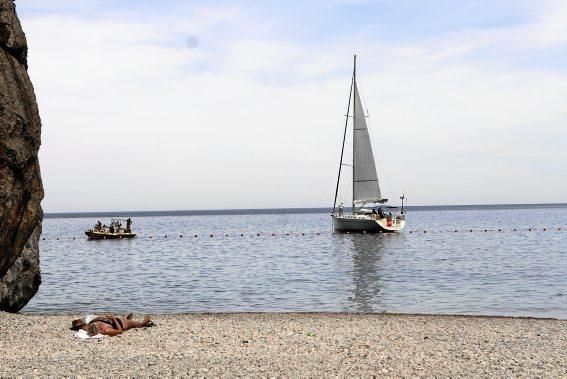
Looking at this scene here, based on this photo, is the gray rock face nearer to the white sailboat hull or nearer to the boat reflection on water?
the boat reflection on water

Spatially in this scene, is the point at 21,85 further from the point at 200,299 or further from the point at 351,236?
the point at 351,236

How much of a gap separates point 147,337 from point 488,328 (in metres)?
10.2

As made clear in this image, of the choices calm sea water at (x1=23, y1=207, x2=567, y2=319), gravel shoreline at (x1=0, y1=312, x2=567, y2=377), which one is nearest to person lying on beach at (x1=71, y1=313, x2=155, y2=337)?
gravel shoreline at (x1=0, y1=312, x2=567, y2=377)

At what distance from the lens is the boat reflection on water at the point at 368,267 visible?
2762cm

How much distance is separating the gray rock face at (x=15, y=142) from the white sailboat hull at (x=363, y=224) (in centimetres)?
6744

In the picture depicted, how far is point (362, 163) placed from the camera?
3076 inches

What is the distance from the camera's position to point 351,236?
82.3 metres

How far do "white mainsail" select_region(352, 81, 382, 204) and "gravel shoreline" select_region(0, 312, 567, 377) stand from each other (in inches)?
2240

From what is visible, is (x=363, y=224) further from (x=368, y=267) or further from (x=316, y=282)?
(x=316, y=282)

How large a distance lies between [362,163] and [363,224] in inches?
339

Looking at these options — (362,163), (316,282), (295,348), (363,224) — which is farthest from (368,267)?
(363,224)

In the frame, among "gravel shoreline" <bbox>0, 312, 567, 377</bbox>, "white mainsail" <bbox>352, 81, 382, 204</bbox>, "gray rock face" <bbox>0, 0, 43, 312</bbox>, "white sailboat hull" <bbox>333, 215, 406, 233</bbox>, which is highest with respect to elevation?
"white mainsail" <bbox>352, 81, 382, 204</bbox>

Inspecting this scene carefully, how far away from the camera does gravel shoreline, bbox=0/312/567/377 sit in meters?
12.6

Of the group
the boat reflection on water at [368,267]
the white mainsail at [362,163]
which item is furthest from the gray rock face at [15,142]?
the white mainsail at [362,163]
